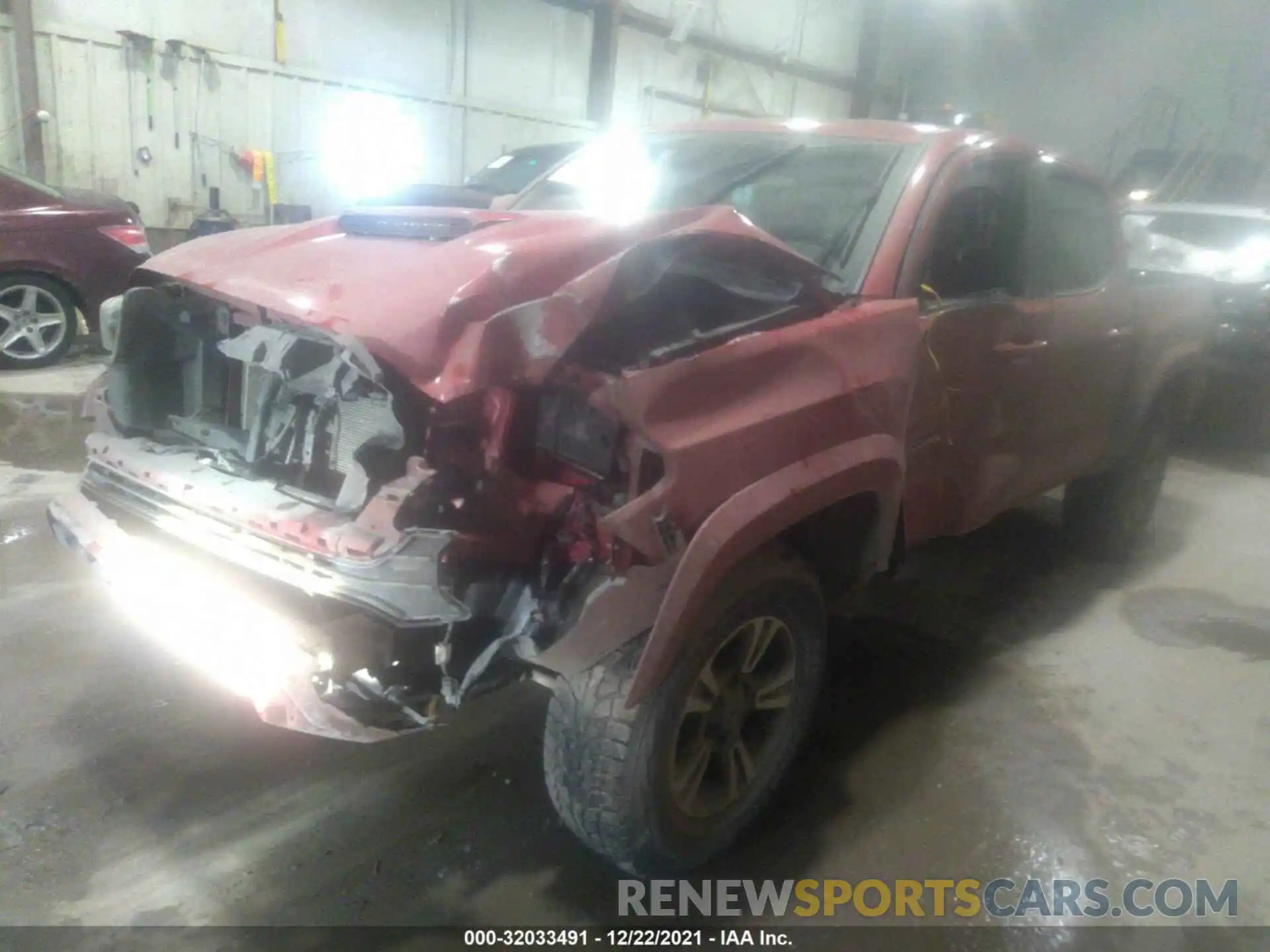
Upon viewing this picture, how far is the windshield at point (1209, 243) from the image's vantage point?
6.88 m

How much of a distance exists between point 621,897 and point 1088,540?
328 centimetres

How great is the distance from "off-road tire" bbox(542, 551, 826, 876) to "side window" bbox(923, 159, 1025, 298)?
107 centimetres

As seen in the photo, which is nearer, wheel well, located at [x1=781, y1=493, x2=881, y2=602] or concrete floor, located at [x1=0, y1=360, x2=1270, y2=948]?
concrete floor, located at [x1=0, y1=360, x2=1270, y2=948]

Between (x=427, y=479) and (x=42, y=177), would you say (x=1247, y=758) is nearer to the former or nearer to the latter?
(x=427, y=479)

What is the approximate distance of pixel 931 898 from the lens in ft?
7.47

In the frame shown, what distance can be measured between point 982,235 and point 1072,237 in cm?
79

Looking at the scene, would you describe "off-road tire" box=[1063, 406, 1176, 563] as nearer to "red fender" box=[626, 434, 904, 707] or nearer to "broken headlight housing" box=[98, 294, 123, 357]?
"red fender" box=[626, 434, 904, 707]

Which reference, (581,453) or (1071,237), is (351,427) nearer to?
(581,453)

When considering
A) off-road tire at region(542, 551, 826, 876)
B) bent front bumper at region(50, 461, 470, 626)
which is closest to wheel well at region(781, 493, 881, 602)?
off-road tire at region(542, 551, 826, 876)

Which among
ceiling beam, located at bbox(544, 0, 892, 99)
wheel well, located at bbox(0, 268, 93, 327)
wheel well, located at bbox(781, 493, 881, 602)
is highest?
ceiling beam, located at bbox(544, 0, 892, 99)

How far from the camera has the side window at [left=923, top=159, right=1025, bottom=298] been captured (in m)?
2.70

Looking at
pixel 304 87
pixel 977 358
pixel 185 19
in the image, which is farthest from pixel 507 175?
pixel 977 358

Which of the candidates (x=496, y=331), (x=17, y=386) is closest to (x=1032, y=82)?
(x=17, y=386)

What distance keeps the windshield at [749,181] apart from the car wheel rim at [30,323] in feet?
15.6
